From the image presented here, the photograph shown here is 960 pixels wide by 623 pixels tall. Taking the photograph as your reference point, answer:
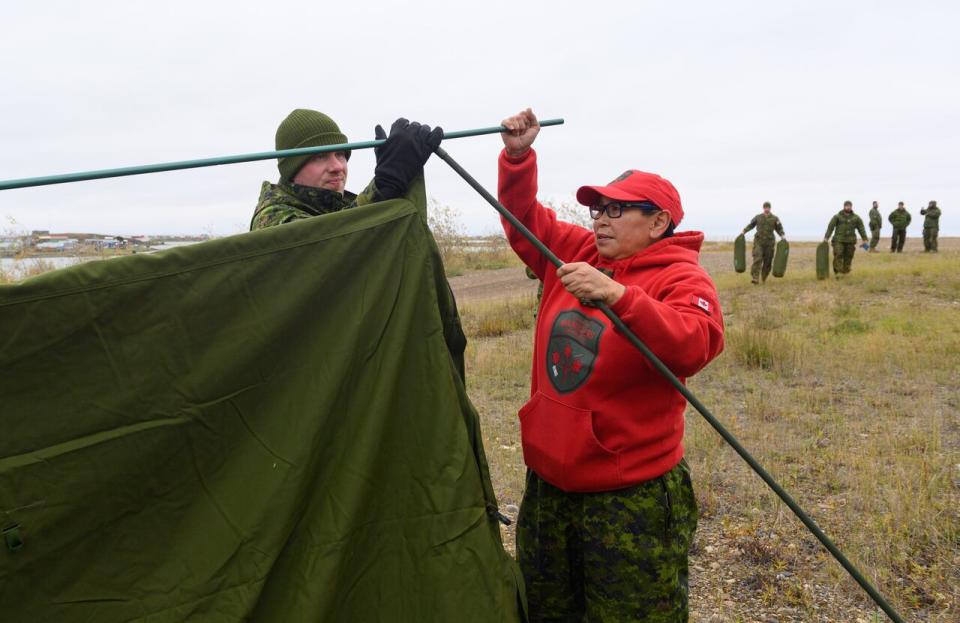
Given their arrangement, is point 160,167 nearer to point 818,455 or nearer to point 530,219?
point 530,219

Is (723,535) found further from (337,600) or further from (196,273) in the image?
(196,273)

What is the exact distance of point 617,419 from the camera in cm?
224

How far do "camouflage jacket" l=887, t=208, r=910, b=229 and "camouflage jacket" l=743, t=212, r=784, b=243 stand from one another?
11.0 m

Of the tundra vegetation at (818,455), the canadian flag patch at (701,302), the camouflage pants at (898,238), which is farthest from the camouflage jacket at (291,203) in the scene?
the camouflage pants at (898,238)

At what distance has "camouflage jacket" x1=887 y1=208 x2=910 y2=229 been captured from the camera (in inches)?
982

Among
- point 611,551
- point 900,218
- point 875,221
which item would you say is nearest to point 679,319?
point 611,551

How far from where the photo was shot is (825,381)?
7.54 meters

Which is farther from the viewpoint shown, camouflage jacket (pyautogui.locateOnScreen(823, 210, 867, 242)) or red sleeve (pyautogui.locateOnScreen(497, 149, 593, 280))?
camouflage jacket (pyautogui.locateOnScreen(823, 210, 867, 242))

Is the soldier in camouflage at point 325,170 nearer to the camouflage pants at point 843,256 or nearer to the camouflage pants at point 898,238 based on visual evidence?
the camouflage pants at point 843,256

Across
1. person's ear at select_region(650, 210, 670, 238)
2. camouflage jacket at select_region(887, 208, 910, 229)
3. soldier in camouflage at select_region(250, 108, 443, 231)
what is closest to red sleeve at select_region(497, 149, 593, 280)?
person's ear at select_region(650, 210, 670, 238)

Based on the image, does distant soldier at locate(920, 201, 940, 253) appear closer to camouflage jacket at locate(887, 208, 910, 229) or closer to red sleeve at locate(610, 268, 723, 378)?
camouflage jacket at locate(887, 208, 910, 229)

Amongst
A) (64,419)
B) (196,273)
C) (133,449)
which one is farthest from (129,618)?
(196,273)

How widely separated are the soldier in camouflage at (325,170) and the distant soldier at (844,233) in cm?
1666

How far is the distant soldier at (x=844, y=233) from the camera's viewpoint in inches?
656
